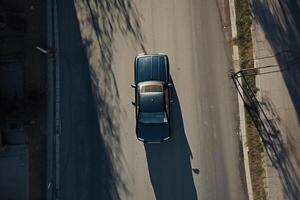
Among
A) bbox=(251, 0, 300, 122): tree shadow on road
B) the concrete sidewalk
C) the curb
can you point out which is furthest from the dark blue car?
bbox=(251, 0, 300, 122): tree shadow on road

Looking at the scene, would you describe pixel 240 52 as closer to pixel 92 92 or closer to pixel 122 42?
pixel 122 42

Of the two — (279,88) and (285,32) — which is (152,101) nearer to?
(279,88)

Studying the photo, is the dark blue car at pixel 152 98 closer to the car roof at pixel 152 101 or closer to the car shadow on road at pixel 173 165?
the car roof at pixel 152 101

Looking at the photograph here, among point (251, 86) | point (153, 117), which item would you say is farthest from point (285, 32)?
point (153, 117)

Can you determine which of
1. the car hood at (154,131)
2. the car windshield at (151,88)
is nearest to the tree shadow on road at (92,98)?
the car hood at (154,131)

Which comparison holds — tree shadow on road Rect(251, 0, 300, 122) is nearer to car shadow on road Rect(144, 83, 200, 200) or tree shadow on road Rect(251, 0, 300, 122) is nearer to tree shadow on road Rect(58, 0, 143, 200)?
car shadow on road Rect(144, 83, 200, 200)

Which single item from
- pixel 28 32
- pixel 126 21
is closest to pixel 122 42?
pixel 126 21
